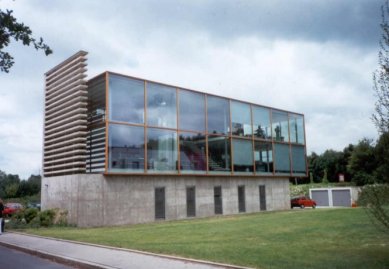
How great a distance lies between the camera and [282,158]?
123 feet

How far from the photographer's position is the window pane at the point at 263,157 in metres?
35.1

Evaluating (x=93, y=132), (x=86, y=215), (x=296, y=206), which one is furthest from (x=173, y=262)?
(x=296, y=206)

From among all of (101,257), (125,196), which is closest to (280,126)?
(125,196)

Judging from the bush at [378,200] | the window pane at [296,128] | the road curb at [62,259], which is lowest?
the road curb at [62,259]

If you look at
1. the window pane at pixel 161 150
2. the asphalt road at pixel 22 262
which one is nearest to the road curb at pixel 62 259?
the asphalt road at pixel 22 262

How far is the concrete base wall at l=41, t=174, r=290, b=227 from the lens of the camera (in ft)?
78.7

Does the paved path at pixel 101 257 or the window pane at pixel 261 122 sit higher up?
the window pane at pixel 261 122

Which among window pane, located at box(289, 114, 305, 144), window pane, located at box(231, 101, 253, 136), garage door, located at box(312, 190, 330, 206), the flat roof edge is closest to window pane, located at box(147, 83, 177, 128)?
the flat roof edge

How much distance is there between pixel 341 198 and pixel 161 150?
3348 centimetres

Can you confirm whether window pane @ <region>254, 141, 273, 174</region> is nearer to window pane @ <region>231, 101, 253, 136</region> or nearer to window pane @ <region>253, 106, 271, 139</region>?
window pane @ <region>253, 106, 271, 139</region>

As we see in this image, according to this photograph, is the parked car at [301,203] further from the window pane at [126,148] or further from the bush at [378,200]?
the bush at [378,200]

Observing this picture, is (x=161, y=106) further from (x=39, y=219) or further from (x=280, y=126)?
(x=280, y=126)

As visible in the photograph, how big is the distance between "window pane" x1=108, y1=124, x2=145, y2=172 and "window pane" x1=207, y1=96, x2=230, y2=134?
7.01m

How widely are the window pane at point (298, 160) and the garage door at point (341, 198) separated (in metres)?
15.4
